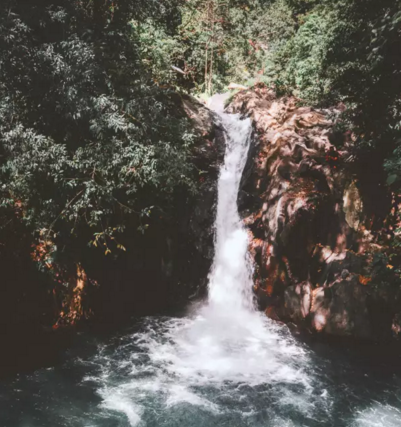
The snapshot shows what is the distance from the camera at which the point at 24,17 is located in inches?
282

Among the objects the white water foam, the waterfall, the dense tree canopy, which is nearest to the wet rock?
the white water foam

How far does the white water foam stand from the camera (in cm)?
677

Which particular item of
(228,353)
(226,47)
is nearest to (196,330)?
(228,353)

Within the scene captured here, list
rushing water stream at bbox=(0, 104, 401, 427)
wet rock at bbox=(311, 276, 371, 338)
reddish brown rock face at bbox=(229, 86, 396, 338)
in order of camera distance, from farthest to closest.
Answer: reddish brown rock face at bbox=(229, 86, 396, 338), wet rock at bbox=(311, 276, 371, 338), rushing water stream at bbox=(0, 104, 401, 427)

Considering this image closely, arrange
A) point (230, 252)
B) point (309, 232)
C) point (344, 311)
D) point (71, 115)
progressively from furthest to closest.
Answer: point (230, 252) < point (309, 232) < point (344, 311) < point (71, 115)

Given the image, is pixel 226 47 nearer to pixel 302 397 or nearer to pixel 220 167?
pixel 220 167

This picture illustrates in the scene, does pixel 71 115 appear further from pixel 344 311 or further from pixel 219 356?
pixel 344 311

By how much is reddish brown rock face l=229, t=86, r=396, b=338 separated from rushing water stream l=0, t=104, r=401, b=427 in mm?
870

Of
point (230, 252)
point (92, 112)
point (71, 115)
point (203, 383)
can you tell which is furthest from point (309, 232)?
point (71, 115)

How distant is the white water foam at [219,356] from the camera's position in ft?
22.2

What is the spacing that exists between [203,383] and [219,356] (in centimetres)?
120

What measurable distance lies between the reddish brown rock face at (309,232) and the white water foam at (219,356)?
2.18ft

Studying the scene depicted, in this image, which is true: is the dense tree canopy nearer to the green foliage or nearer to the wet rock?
the green foliage

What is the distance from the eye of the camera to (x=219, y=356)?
8422 millimetres
